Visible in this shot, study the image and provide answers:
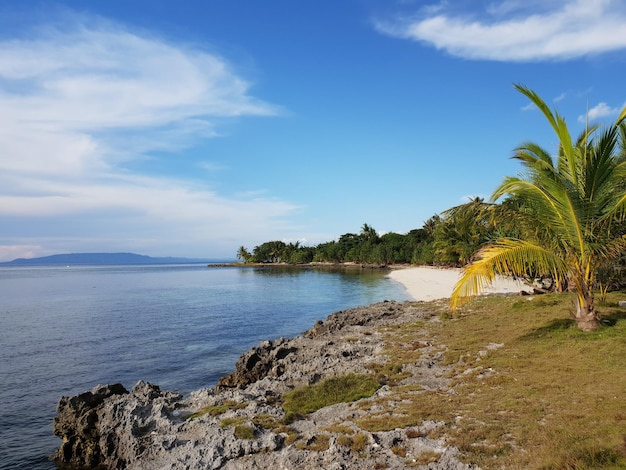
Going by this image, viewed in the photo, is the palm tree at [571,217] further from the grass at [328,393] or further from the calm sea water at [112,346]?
the calm sea water at [112,346]

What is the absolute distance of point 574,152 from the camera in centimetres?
1611

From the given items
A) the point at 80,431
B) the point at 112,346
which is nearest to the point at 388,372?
the point at 80,431

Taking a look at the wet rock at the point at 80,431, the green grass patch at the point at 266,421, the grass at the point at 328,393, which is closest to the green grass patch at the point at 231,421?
the green grass patch at the point at 266,421

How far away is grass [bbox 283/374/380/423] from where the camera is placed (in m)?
13.9

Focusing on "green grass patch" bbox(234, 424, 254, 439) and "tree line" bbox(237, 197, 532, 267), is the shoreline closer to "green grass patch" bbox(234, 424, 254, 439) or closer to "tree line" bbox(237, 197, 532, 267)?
"green grass patch" bbox(234, 424, 254, 439)

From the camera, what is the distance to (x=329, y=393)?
49.1ft

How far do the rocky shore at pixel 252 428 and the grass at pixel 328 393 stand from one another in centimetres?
41

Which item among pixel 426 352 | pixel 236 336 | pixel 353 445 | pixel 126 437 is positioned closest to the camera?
pixel 353 445

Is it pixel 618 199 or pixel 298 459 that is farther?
pixel 618 199

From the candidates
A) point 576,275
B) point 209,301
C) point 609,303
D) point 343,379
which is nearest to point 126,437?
point 343,379

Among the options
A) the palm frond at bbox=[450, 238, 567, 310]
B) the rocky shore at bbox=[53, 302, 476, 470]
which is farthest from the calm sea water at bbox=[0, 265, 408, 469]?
the palm frond at bbox=[450, 238, 567, 310]

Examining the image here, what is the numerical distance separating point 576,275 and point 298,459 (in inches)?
515

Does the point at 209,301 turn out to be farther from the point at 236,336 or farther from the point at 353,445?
the point at 353,445

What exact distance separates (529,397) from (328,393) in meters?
6.83
